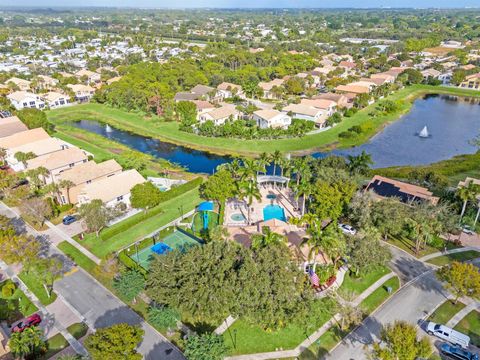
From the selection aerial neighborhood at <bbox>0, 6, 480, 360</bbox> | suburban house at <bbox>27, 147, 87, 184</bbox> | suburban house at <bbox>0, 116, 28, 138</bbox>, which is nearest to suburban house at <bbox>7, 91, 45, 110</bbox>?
aerial neighborhood at <bbox>0, 6, 480, 360</bbox>

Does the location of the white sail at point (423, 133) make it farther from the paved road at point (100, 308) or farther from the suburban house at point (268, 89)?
the paved road at point (100, 308)

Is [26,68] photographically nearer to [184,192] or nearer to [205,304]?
[184,192]

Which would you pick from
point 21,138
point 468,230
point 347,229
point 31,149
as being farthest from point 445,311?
point 21,138

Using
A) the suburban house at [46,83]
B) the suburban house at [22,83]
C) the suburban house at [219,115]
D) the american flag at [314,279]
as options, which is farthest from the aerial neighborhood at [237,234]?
the suburban house at [22,83]

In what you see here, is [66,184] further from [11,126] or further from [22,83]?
[22,83]

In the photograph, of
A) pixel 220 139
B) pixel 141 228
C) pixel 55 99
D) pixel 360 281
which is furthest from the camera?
pixel 55 99

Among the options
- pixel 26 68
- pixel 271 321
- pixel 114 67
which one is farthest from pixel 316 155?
pixel 26 68
